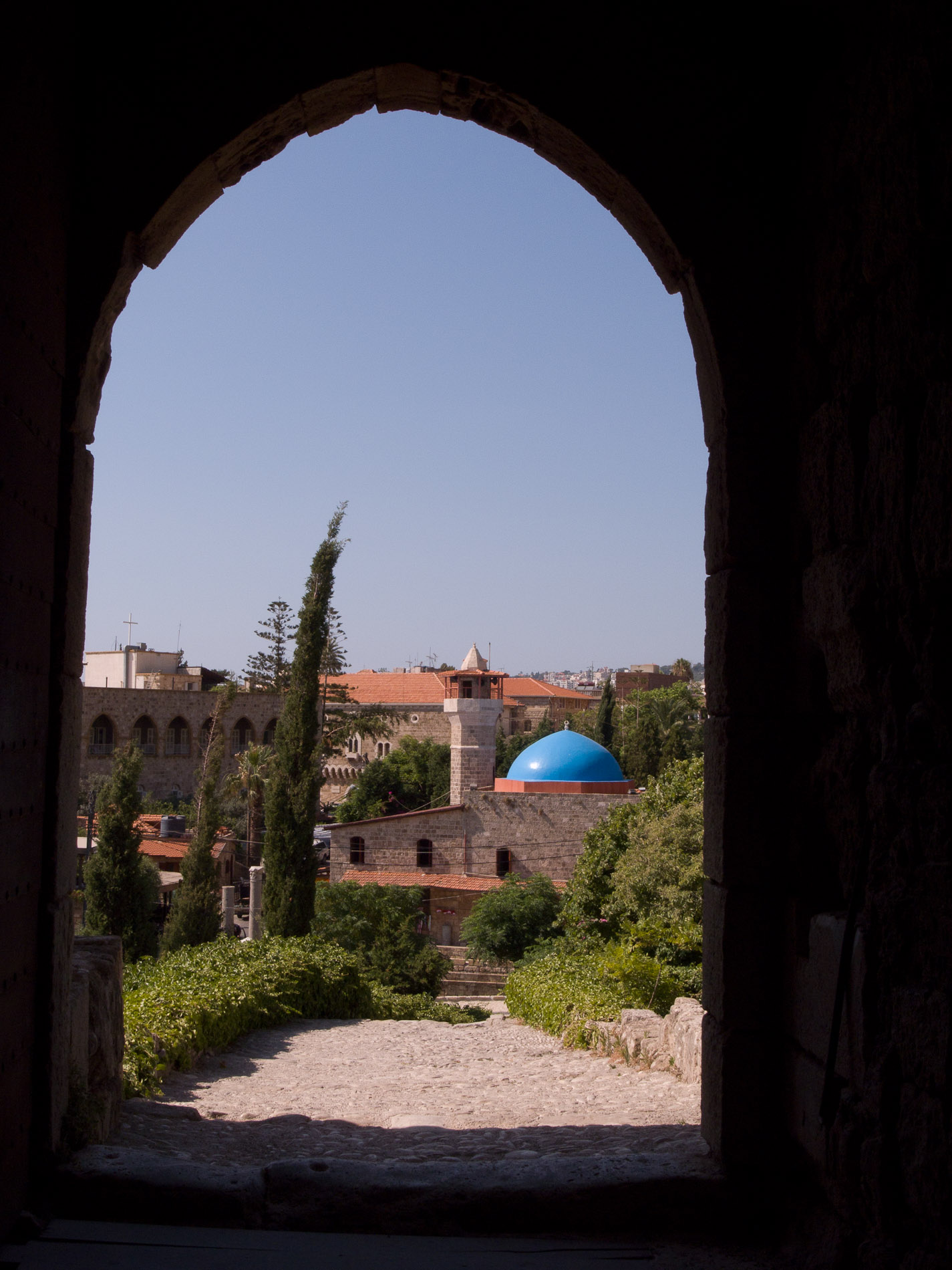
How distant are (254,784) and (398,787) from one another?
10.9 m

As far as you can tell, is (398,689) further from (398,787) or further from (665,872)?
(665,872)

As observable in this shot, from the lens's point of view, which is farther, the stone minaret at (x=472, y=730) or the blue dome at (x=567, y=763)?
the stone minaret at (x=472, y=730)

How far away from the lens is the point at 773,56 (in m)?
3.02

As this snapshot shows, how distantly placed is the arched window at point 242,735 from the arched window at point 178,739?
1.92m

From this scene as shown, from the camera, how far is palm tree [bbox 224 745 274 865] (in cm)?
2922

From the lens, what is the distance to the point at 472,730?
30.5m

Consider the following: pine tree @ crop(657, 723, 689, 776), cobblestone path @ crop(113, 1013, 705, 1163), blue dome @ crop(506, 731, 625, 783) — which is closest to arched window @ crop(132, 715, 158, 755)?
blue dome @ crop(506, 731, 625, 783)

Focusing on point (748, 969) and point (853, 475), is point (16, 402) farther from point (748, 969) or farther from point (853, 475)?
point (748, 969)

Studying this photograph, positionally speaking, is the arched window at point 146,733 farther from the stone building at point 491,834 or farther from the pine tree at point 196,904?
the pine tree at point 196,904

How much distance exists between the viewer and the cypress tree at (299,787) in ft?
53.7

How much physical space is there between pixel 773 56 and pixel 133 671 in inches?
2047

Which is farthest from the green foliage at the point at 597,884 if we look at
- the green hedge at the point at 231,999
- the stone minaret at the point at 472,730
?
the stone minaret at the point at 472,730

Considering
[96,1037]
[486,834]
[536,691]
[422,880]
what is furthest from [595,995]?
[536,691]

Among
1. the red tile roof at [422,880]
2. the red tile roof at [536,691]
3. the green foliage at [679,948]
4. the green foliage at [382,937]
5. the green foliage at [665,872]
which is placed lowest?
the red tile roof at [422,880]
